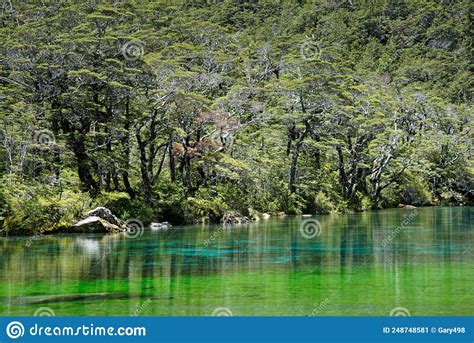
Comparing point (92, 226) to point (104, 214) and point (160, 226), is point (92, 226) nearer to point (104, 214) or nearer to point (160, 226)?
point (104, 214)

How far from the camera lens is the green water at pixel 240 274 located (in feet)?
34.3

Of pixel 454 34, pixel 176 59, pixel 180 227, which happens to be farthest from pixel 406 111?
pixel 454 34

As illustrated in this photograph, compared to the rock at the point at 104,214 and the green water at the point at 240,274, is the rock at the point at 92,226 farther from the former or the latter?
the green water at the point at 240,274

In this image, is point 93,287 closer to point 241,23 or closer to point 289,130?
point 289,130

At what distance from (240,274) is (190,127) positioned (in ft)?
65.0

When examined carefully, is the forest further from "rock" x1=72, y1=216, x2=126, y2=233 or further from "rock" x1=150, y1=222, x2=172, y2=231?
"rock" x1=150, y1=222, x2=172, y2=231

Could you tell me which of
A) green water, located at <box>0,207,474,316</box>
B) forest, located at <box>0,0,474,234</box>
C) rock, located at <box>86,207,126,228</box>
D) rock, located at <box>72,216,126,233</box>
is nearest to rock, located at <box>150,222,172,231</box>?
forest, located at <box>0,0,474,234</box>

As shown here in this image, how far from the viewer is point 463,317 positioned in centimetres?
923

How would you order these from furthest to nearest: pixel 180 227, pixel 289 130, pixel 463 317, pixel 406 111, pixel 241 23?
1. pixel 241 23
2. pixel 406 111
3. pixel 289 130
4. pixel 180 227
5. pixel 463 317

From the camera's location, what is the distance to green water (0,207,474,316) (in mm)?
10445

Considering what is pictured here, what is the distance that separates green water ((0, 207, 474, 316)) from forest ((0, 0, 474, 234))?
17.5 feet

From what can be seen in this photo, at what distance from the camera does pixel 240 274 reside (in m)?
14.0

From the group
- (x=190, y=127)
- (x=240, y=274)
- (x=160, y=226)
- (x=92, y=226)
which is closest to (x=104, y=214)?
(x=92, y=226)

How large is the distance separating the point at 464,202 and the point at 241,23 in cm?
4718
